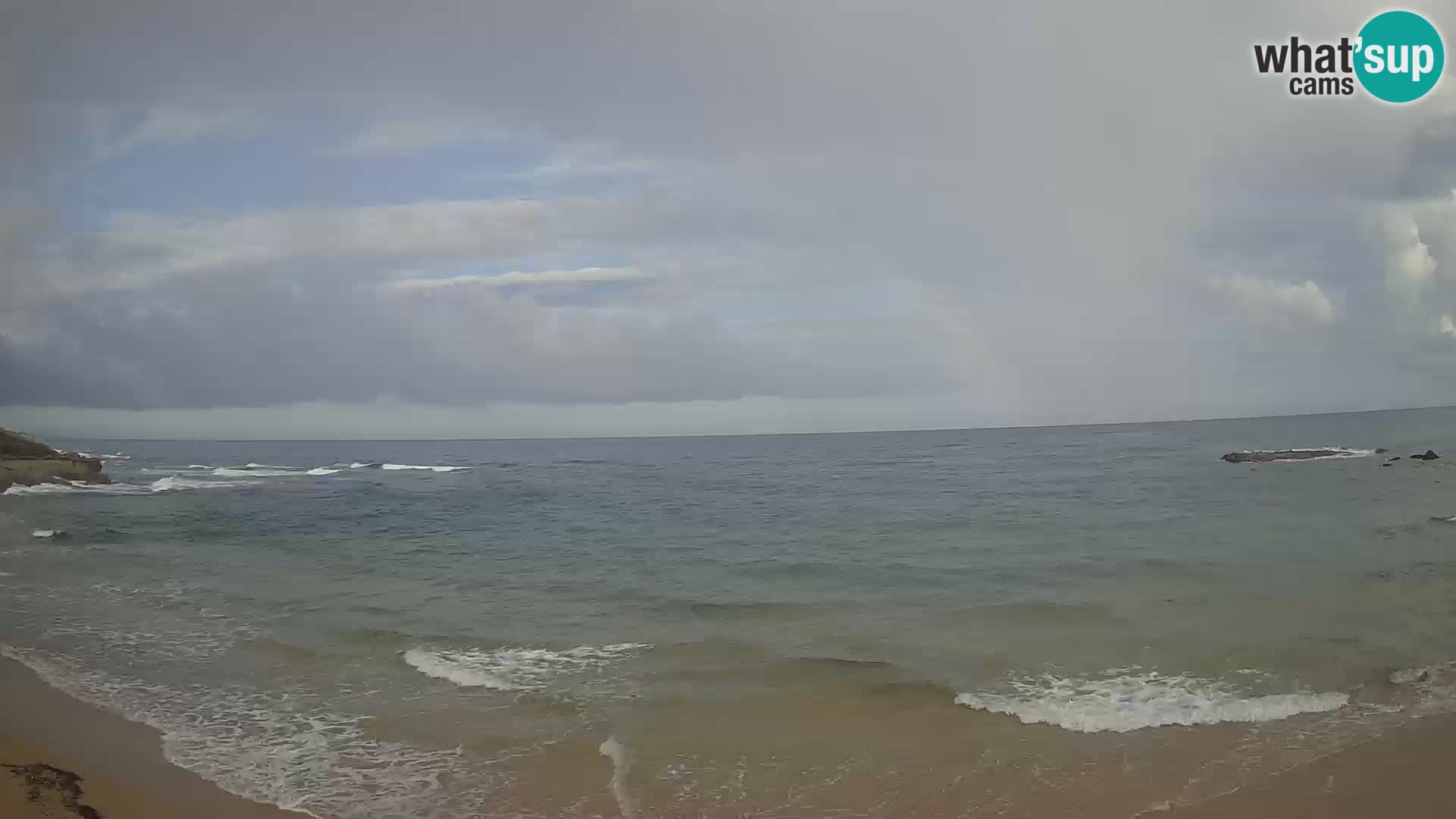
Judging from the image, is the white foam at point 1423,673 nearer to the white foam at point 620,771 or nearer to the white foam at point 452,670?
the white foam at point 620,771

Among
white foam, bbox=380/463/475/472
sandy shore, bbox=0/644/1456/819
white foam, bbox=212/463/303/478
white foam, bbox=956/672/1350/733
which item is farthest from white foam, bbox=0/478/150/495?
white foam, bbox=956/672/1350/733

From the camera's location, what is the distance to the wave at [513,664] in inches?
443

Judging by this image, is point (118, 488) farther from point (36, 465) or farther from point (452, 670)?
point (452, 670)

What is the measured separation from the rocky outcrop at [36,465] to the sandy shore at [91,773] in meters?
43.1

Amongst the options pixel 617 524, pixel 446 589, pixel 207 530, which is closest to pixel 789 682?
pixel 446 589

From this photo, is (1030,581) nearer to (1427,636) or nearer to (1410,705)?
(1427,636)

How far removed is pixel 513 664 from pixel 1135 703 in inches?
344

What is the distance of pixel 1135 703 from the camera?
9.88 m

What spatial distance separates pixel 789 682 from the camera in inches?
436

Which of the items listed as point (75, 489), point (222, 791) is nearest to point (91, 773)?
point (222, 791)

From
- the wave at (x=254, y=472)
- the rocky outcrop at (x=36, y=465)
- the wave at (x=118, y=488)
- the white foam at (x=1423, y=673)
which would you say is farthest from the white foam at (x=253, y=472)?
the white foam at (x=1423, y=673)

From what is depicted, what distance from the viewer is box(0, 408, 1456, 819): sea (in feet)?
26.7

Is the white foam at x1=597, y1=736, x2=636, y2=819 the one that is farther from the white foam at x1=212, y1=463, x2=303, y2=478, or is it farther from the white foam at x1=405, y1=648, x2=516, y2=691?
the white foam at x1=212, y1=463, x2=303, y2=478

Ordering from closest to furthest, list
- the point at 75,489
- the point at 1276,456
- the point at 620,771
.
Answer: the point at 620,771 → the point at 75,489 → the point at 1276,456
